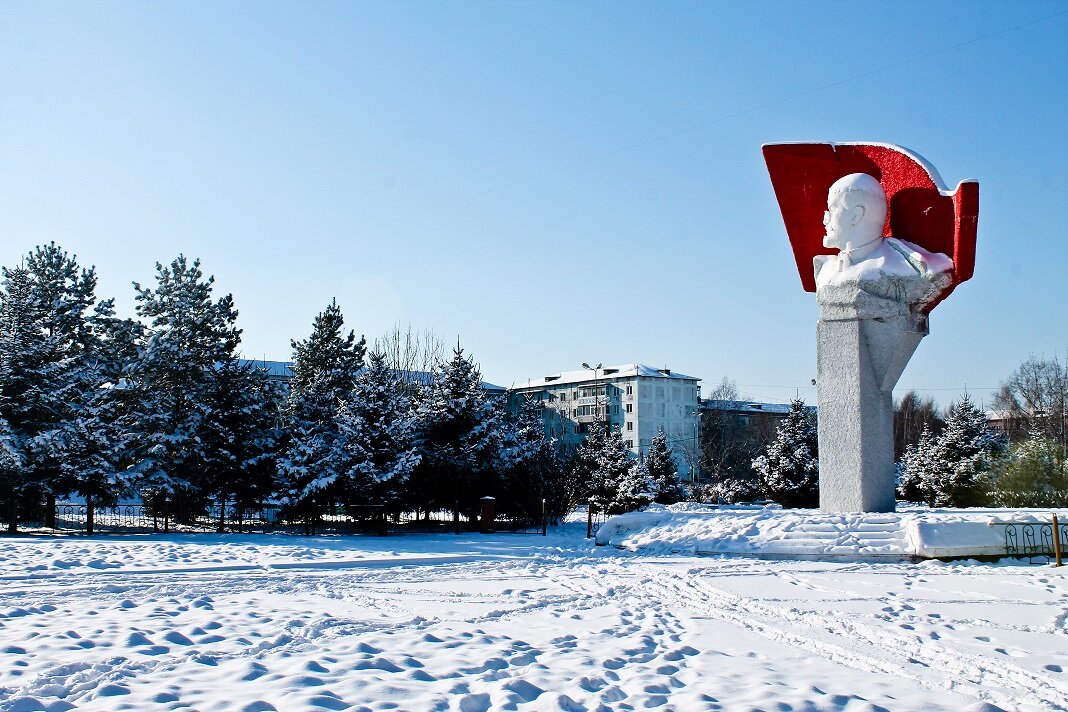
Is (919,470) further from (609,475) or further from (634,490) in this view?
(609,475)

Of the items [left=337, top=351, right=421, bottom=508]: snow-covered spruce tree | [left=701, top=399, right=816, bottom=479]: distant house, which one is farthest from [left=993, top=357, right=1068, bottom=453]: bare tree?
[left=337, top=351, right=421, bottom=508]: snow-covered spruce tree

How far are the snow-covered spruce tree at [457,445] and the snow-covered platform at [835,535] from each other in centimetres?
669

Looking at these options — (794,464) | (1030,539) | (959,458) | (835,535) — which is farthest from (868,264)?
(794,464)

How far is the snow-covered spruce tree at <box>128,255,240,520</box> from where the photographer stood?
23531mm

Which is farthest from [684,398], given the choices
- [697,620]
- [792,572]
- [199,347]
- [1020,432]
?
[697,620]

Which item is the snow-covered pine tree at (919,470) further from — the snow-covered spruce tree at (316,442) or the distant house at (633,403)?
the distant house at (633,403)

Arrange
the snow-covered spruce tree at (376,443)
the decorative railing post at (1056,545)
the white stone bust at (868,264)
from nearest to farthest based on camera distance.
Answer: the decorative railing post at (1056,545), the white stone bust at (868,264), the snow-covered spruce tree at (376,443)

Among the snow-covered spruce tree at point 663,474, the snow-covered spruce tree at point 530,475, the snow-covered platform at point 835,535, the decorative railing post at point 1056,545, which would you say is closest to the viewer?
the decorative railing post at point 1056,545

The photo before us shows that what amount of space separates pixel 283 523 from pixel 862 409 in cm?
1653

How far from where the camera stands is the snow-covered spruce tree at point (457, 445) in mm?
24219

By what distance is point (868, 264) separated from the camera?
56.9 ft

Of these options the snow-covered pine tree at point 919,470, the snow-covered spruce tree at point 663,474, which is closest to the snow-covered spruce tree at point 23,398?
the snow-covered spruce tree at point 663,474

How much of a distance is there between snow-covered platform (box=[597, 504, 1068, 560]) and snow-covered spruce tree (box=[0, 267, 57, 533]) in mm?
14503

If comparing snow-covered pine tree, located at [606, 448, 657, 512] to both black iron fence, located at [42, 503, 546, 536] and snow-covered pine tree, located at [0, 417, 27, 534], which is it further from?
snow-covered pine tree, located at [0, 417, 27, 534]
